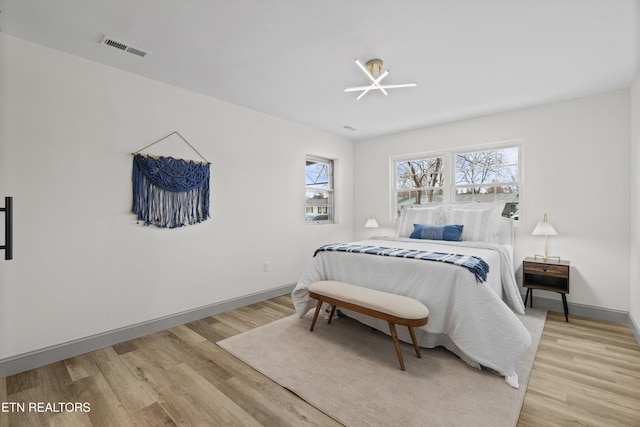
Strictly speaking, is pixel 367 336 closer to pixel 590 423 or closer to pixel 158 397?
pixel 590 423

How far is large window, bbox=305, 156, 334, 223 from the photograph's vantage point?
182 inches

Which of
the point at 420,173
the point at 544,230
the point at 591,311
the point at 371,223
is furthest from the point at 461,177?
the point at 591,311

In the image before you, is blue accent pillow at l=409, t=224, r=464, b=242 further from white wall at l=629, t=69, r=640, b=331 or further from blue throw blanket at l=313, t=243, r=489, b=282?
white wall at l=629, t=69, r=640, b=331

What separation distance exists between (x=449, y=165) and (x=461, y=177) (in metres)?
0.25

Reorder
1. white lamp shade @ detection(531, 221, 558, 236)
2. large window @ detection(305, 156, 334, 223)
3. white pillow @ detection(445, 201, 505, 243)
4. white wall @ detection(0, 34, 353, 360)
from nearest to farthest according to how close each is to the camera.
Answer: white wall @ detection(0, 34, 353, 360)
white lamp shade @ detection(531, 221, 558, 236)
white pillow @ detection(445, 201, 505, 243)
large window @ detection(305, 156, 334, 223)

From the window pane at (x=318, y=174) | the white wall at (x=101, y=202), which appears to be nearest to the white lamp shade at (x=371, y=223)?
the window pane at (x=318, y=174)

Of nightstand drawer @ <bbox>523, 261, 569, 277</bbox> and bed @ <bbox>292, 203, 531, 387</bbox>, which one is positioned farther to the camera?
nightstand drawer @ <bbox>523, 261, 569, 277</bbox>

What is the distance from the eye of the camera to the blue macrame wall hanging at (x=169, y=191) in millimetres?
2676

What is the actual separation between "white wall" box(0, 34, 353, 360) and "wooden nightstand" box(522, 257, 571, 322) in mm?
3212

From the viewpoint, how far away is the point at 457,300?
2.16m

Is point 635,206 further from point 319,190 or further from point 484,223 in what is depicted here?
point 319,190

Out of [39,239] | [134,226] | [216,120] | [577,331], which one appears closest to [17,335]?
[39,239]

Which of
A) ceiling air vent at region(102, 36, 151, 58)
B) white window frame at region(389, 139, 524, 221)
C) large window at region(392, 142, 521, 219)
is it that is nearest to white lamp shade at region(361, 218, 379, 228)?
white window frame at region(389, 139, 524, 221)

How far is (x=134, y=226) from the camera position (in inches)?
105
